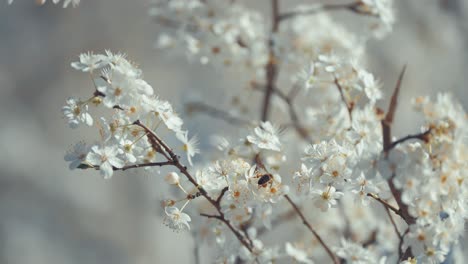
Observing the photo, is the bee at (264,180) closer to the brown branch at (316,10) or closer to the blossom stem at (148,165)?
the blossom stem at (148,165)

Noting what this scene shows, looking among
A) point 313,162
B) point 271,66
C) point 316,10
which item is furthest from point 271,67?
point 313,162

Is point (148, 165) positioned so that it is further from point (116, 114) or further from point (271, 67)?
point (271, 67)

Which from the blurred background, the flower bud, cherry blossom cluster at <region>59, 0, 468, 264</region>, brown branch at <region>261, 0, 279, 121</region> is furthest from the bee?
the blurred background

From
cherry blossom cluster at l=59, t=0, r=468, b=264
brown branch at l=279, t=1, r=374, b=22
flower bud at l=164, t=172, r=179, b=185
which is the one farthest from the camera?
brown branch at l=279, t=1, r=374, b=22

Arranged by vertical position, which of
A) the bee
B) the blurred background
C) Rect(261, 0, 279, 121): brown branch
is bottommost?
the blurred background

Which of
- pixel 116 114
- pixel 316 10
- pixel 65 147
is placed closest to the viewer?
pixel 116 114

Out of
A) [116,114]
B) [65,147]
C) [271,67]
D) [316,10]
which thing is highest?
[116,114]

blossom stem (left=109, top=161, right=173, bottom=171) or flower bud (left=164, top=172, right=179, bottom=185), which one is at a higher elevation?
blossom stem (left=109, top=161, right=173, bottom=171)

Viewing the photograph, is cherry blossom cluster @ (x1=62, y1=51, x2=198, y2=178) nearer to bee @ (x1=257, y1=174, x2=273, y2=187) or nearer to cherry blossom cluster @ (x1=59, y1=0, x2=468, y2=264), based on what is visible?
cherry blossom cluster @ (x1=59, y1=0, x2=468, y2=264)

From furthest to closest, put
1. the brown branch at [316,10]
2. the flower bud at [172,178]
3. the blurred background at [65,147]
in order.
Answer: the blurred background at [65,147]
the brown branch at [316,10]
the flower bud at [172,178]

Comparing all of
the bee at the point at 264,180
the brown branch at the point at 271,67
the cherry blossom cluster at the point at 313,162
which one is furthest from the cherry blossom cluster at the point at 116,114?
the brown branch at the point at 271,67
